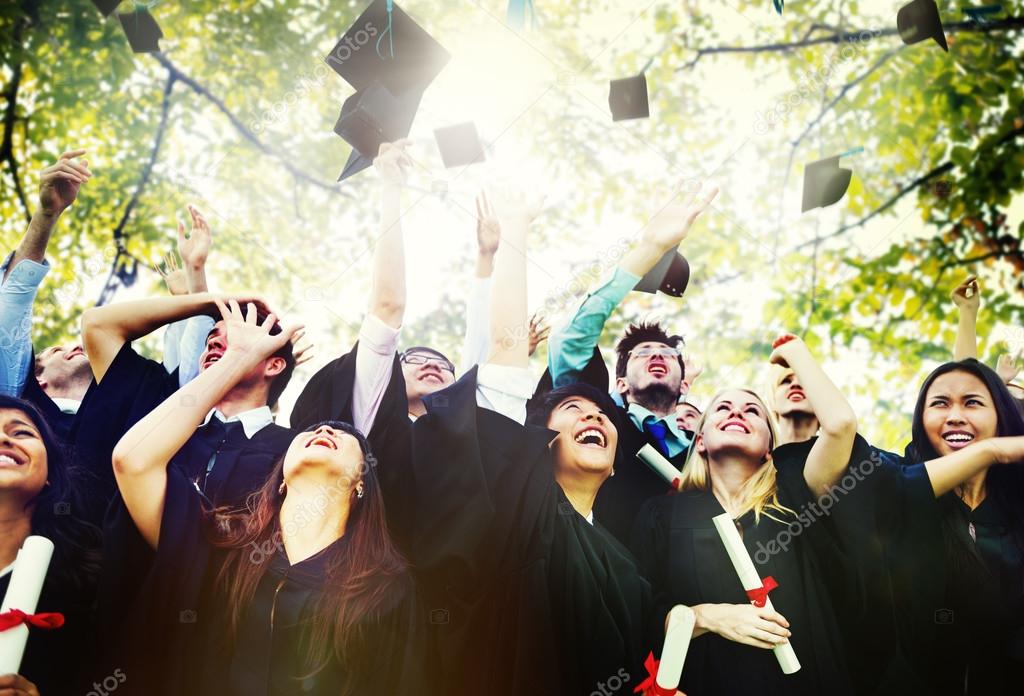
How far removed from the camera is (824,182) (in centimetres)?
380

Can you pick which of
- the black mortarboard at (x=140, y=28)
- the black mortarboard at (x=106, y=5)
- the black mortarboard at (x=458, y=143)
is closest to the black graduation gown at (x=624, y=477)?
the black mortarboard at (x=458, y=143)

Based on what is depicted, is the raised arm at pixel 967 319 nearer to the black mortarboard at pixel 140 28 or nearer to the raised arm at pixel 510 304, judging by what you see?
the raised arm at pixel 510 304

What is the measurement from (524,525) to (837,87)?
2.91m

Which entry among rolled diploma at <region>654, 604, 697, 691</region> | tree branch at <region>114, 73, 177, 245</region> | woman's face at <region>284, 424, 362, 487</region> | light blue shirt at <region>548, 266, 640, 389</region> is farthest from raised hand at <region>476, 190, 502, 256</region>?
tree branch at <region>114, 73, 177, 245</region>

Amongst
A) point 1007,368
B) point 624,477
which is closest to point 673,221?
point 624,477

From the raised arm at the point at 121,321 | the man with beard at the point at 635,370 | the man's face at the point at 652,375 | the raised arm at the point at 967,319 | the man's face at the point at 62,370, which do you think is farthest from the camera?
the raised arm at the point at 967,319

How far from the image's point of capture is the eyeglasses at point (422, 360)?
3.53 meters

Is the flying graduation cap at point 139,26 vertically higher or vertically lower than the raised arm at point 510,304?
higher

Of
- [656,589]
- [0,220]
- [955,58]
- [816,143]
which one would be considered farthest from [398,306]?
[955,58]

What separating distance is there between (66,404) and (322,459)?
1088 millimetres

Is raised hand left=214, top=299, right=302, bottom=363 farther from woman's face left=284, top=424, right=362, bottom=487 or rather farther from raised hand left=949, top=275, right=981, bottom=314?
raised hand left=949, top=275, right=981, bottom=314

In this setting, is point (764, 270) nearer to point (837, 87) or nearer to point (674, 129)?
point (674, 129)

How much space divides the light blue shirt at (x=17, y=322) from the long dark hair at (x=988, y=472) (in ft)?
10.8

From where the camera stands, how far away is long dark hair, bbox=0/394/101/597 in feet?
9.68
